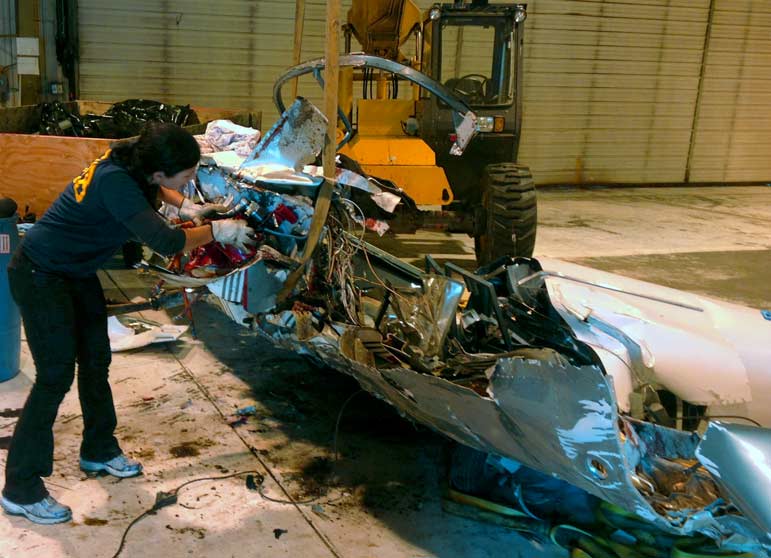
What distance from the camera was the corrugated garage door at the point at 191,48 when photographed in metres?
10.1

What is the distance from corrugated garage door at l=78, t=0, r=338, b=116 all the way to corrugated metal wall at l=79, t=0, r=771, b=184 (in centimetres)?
1

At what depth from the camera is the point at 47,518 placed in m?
2.96

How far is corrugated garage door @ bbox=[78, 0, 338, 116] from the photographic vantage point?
10070 millimetres

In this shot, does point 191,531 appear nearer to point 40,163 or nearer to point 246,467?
point 246,467

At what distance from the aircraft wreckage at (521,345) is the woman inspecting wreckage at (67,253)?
2.51ft

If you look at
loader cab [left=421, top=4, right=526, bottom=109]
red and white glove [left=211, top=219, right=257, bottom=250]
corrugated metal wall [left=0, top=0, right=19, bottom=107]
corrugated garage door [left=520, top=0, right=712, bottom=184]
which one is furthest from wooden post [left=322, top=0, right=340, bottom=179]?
corrugated garage door [left=520, top=0, right=712, bottom=184]

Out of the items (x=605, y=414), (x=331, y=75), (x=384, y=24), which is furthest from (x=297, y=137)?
(x=384, y=24)

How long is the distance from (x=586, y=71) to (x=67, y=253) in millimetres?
11533

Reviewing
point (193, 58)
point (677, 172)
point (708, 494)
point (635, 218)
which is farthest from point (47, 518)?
point (677, 172)

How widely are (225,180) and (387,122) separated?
11.5ft

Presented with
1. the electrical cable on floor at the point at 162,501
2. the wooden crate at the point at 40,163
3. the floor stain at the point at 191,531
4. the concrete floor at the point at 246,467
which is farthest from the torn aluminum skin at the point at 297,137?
the wooden crate at the point at 40,163

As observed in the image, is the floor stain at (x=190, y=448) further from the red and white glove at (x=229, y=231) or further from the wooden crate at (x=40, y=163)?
the wooden crate at (x=40, y=163)

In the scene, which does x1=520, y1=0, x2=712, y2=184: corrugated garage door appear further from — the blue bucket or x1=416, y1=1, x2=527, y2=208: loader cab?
the blue bucket

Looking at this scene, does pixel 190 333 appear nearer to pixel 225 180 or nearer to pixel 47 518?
pixel 225 180
